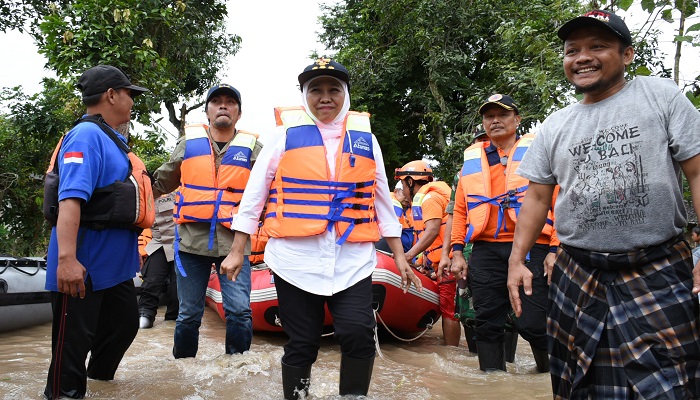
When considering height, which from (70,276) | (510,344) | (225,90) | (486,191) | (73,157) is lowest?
(510,344)

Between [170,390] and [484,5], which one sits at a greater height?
[484,5]

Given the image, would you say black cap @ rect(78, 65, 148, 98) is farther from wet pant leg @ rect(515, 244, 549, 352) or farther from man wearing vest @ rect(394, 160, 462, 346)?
man wearing vest @ rect(394, 160, 462, 346)

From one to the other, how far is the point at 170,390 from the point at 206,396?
0.89ft

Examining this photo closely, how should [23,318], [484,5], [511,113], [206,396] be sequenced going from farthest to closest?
1. [484,5]
2. [23,318]
3. [511,113]
4. [206,396]

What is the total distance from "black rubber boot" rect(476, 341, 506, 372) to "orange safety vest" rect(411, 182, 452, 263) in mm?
1490

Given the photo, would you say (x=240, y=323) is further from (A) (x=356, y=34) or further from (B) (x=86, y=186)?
(A) (x=356, y=34)

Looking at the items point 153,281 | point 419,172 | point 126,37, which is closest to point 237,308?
point 153,281

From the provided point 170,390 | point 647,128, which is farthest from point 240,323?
point 647,128

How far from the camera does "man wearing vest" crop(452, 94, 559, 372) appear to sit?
13.6 ft

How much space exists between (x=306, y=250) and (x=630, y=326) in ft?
5.09

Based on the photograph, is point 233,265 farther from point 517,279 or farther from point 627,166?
point 627,166

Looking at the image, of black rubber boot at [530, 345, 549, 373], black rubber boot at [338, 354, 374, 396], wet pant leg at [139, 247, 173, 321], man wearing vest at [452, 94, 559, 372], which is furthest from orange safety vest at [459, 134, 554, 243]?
wet pant leg at [139, 247, 173, 321]

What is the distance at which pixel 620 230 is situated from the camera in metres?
2.39

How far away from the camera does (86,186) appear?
3.19 meters
